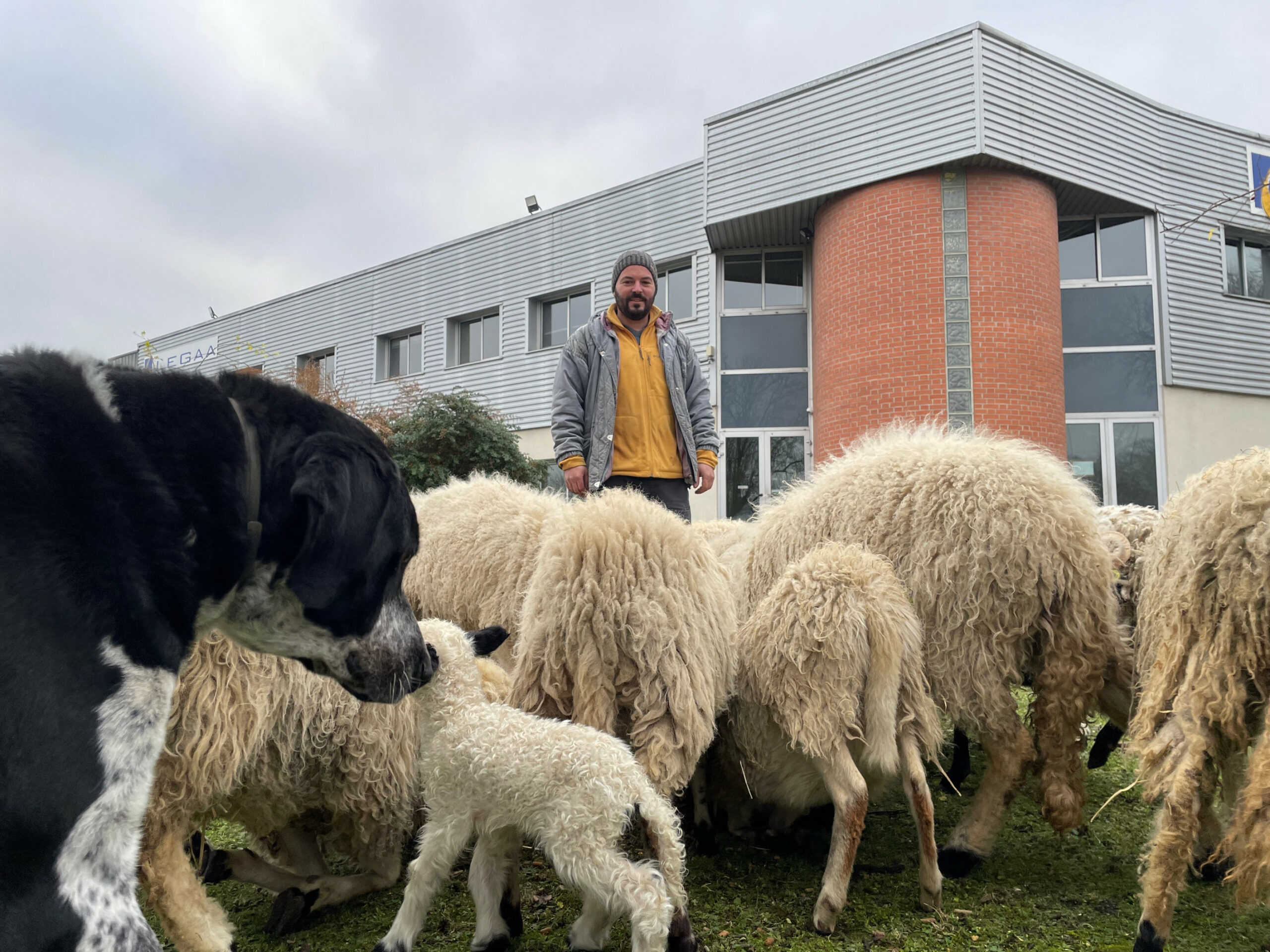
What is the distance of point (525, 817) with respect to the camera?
234cm

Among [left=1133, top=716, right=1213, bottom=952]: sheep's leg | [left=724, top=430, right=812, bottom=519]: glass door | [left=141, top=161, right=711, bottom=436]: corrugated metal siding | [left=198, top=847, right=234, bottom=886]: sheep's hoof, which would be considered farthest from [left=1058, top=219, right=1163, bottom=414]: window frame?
[left=198, top=847, right=234, bottom=886]: sheep's hoof

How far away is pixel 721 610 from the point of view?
10.3ft

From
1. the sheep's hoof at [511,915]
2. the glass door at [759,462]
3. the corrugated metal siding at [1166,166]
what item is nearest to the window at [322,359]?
the glass door at [759,462]

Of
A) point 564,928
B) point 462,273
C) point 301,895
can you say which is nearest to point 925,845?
Answer: point 564,928

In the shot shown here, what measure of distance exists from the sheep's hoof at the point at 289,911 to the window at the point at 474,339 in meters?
20.5

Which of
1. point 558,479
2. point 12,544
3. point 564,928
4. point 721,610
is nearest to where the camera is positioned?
point 12,544

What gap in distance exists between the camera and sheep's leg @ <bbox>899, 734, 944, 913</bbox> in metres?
2.81

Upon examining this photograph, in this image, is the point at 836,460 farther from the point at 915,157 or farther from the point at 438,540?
the point at 915,157

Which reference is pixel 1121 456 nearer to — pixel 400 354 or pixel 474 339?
pixel 474 339

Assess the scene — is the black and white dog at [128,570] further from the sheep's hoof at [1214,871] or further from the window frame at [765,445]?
the window frame at [765,445]

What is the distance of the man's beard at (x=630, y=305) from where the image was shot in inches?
194

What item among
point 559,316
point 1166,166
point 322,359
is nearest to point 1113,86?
point 1166,166

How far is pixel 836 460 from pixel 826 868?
1.97 metres

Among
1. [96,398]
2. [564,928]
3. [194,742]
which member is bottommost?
[564,928]
